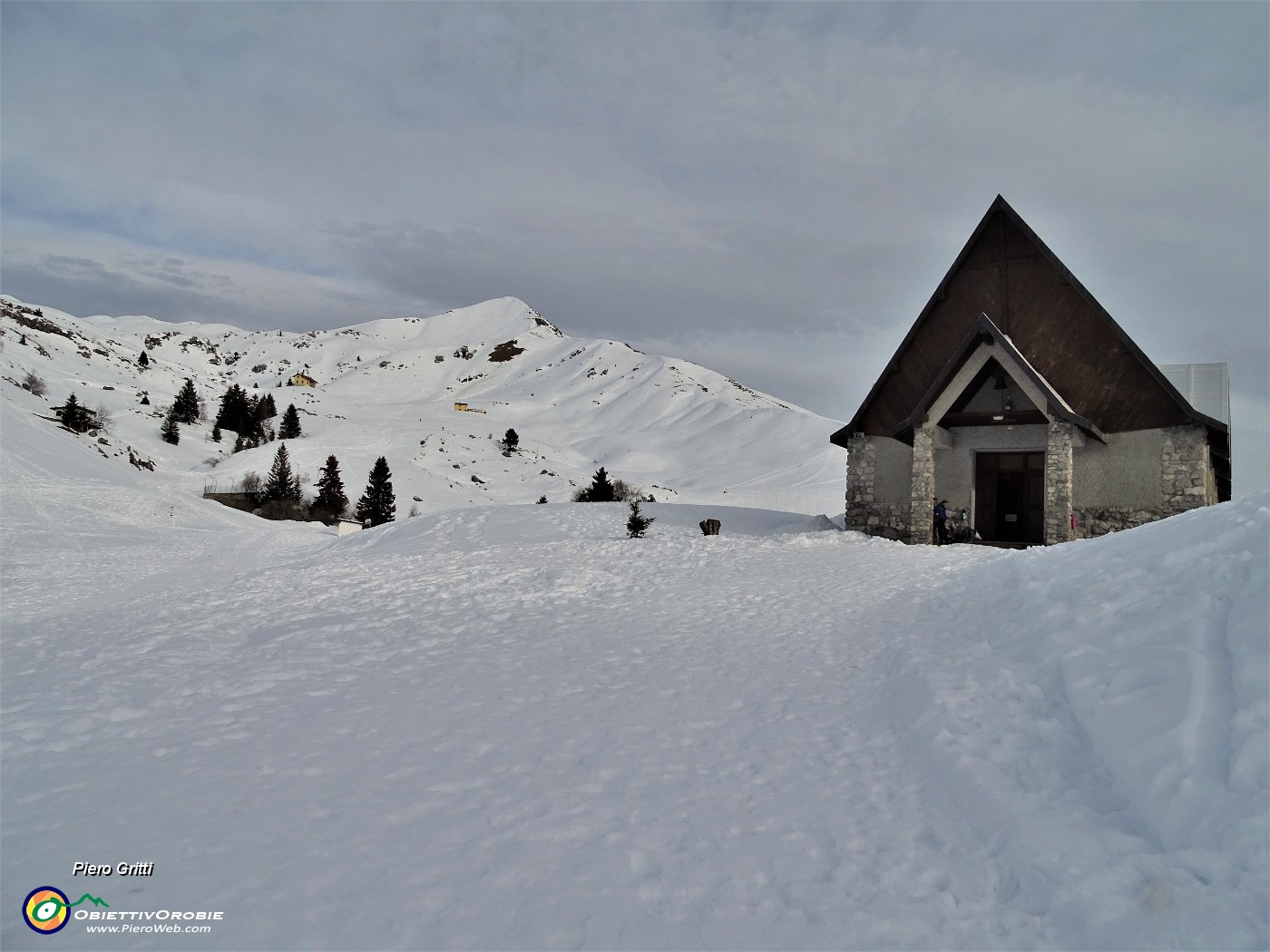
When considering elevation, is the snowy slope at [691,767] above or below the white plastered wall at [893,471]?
below

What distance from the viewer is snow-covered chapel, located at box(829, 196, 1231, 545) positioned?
16234 millimetres

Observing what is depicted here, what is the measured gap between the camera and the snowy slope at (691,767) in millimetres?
3488

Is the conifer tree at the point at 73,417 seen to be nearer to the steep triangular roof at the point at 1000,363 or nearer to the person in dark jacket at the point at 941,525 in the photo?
the steep triangular roof at the point at 1000,363

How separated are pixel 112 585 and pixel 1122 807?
16412 millimetres

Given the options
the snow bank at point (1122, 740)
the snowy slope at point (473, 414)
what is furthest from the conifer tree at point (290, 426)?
the snow bank at point (1122, 740)

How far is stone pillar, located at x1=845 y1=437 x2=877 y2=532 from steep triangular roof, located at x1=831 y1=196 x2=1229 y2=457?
52 cm

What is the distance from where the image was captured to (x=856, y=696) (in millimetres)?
6449

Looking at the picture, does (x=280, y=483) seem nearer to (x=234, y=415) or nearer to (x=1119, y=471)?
(x=234, y=415)

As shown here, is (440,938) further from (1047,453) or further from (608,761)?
(1047,453)

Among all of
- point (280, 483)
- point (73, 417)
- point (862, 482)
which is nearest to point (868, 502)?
point (862, 482)

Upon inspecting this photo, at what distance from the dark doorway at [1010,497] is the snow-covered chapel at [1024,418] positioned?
0.04 meters

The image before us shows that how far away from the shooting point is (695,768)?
509 cm

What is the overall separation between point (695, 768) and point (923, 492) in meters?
14.4

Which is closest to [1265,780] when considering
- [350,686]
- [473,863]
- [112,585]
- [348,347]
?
[473,863]
